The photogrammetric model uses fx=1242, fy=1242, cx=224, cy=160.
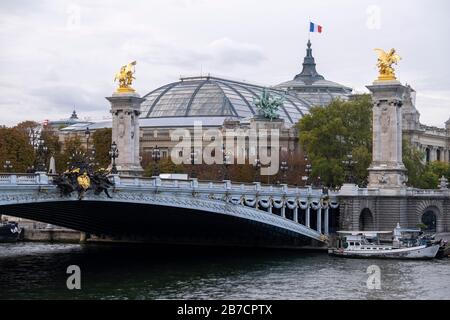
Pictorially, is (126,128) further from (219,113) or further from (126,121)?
(219,113)

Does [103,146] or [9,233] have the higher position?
[103,146]

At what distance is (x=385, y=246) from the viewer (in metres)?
72.1

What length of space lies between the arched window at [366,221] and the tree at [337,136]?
32.3ft

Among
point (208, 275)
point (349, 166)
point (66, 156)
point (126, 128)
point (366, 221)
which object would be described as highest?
Result: point (126, 128)

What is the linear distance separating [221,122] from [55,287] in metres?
76.7

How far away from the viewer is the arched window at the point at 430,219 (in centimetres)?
8294

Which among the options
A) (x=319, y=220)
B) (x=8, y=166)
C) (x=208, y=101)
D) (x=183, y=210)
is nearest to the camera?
(x=183, y=210)

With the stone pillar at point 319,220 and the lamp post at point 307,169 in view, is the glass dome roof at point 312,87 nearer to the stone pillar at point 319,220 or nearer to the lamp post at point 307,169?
the lamp post at point 307,169

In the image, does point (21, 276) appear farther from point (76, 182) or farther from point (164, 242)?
point (164, 242)

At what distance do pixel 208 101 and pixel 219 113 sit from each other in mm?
3891


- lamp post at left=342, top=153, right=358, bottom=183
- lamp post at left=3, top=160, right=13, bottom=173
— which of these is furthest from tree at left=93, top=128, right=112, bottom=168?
lamp post at left=342, top=153, right=358, bottom=183

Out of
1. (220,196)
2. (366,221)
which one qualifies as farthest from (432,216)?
(220,196)

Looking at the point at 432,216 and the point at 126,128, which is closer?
the point at 432,216
